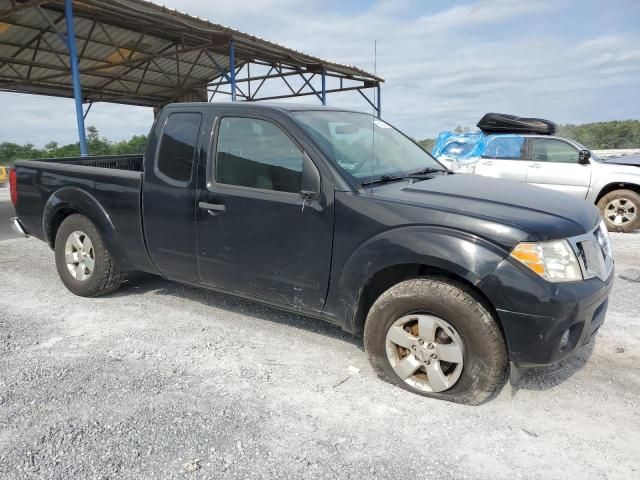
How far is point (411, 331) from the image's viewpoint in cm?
286

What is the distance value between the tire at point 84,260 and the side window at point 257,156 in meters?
1.56

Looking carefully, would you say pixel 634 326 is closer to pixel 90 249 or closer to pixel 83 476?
pixel 83 476

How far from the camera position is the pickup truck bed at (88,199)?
3.97m

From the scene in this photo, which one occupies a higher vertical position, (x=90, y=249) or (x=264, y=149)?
(x=264, y=149)

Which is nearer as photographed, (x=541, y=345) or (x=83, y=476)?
(x=83, y=476)

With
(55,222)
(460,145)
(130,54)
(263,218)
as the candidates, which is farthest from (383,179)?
(130,54)

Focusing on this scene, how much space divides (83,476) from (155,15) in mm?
10731

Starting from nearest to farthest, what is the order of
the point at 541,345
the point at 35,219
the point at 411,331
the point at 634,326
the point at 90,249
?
the point at 541,345 → the point at 411,331 → the point at 634,326 → the point at 90,249 → the point at 35,219

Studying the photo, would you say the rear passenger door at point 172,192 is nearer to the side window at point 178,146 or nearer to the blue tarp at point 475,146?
the side window at point 178,146

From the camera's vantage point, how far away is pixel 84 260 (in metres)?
4.42

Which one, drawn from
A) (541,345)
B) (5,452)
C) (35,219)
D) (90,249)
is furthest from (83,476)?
(35,219)

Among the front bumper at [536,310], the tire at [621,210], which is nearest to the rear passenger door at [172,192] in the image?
the front bumper at [536,310]

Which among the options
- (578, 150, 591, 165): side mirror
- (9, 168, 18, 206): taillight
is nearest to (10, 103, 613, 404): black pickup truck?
(9, 168, 18, 206): taillight

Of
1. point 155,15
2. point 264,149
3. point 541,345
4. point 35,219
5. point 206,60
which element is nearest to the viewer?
point 541,345
